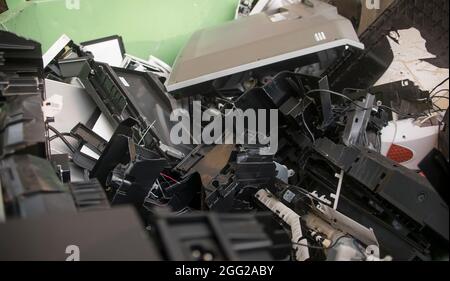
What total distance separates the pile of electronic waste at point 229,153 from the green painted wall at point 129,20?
199mm

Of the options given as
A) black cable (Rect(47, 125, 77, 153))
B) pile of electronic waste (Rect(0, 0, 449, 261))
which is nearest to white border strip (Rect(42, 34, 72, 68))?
pile of electronic waste (Rect(0, 0, 449, 261))

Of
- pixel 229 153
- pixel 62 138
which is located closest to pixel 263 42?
pixel 229 153

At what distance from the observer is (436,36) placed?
2180 millimetres

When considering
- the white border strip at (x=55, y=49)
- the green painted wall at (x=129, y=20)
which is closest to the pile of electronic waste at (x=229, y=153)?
the white border strip at (x=55, y=49)

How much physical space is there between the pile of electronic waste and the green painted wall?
0.20 metres

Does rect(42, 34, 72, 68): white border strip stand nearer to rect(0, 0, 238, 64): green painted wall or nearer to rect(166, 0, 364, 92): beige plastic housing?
rect(0, 0, 238, 64): green painted wall

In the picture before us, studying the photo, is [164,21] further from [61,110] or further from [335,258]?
[335,258]

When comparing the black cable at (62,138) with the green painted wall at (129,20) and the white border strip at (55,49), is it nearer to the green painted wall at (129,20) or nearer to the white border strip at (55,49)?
the white border strip at (55,49)

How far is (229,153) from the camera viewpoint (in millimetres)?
2281

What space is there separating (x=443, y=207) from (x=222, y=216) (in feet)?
2.49

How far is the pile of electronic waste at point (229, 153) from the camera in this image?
1120mm

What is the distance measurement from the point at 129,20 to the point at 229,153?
1.76 meters

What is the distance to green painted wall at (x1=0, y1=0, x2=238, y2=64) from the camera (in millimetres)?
3328

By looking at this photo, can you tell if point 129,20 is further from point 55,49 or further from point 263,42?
point 263,42
